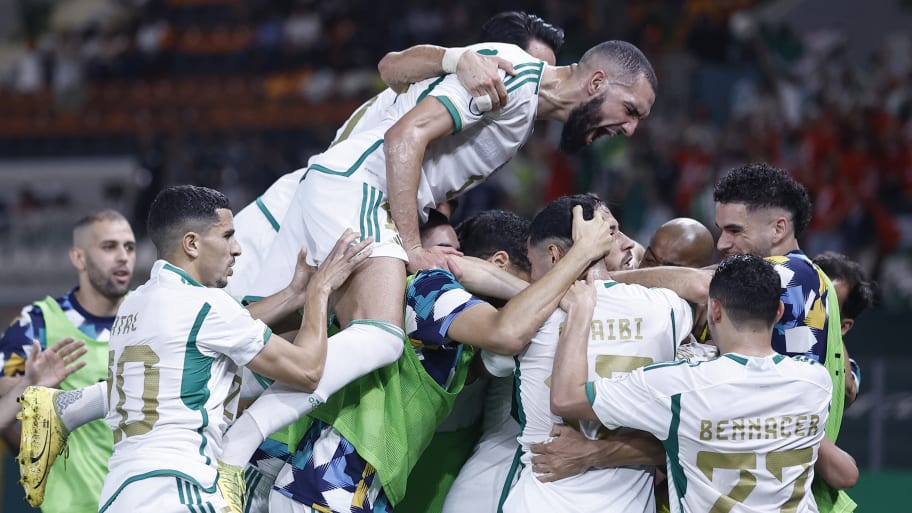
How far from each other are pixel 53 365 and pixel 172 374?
1655mm

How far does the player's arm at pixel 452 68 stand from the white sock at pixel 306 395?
1.10 m

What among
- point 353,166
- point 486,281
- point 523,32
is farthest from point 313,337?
point 523,32

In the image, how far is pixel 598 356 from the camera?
392 centimetres

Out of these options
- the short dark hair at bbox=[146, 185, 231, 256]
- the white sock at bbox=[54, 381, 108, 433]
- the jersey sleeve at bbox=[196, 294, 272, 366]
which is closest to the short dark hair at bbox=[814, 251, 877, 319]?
the jersey sleeve at bbox=[196, 294, 272, 366]

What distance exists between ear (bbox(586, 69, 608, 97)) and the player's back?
1323mm

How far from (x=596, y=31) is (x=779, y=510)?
481 inches

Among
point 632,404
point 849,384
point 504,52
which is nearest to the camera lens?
point 632,404

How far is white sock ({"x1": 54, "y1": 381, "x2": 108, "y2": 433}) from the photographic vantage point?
4285 millimetres

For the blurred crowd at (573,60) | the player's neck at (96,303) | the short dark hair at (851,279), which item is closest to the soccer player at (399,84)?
the player's neck at (96,303)

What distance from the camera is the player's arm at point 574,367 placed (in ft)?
12.5

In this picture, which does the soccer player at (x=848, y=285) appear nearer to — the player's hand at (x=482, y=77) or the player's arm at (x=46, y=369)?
the player's hand at (x=482, y=77)

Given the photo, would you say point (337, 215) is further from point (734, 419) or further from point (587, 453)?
point (734, 419)

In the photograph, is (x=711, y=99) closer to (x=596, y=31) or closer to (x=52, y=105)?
(x=596, y=31)

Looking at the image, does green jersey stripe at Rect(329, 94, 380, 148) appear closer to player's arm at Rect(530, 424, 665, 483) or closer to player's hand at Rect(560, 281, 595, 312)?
player's hand at Rect(560, 281, 595, 312)
